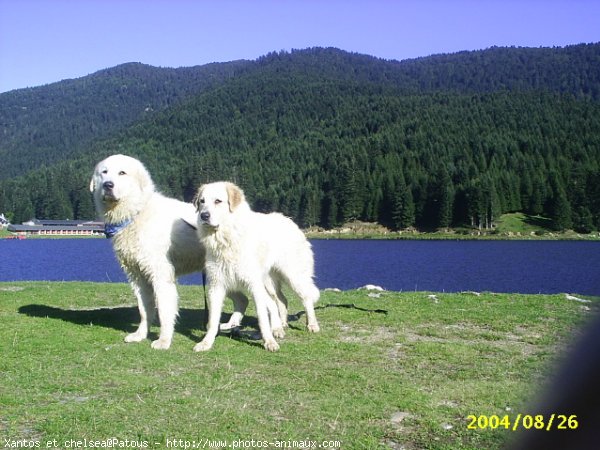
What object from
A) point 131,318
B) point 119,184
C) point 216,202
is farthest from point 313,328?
point 119,184

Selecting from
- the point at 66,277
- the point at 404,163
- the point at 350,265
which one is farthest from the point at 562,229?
the point at 66,277

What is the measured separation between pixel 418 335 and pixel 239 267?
3.24 m

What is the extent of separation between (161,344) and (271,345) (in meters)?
1.63

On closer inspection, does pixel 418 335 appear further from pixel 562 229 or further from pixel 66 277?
pixel 562 229

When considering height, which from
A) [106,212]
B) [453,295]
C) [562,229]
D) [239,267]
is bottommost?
[562,229]

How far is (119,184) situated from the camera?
878cm

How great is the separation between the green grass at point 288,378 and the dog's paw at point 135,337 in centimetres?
26

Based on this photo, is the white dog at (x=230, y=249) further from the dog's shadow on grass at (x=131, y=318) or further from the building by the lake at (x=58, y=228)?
the building by the lake at (x=58, y=228)

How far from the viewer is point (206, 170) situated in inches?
6073

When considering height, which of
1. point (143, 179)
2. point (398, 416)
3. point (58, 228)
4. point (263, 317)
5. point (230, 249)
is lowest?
point (58, 228)


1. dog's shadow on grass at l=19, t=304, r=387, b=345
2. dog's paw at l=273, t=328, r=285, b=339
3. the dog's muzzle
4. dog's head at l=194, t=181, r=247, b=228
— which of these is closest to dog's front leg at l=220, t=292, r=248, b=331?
dog's shadow on grass at l=19, t=304, r=387, b=345

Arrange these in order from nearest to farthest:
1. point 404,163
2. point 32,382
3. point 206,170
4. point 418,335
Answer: point 32,382, point 418,335, point 206,170, point 404,163

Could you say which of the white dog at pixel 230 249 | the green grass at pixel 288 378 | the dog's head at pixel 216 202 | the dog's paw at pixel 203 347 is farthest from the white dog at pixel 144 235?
the dog's head at pixel 216 202

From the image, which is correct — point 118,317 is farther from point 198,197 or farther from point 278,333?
point 198,197
